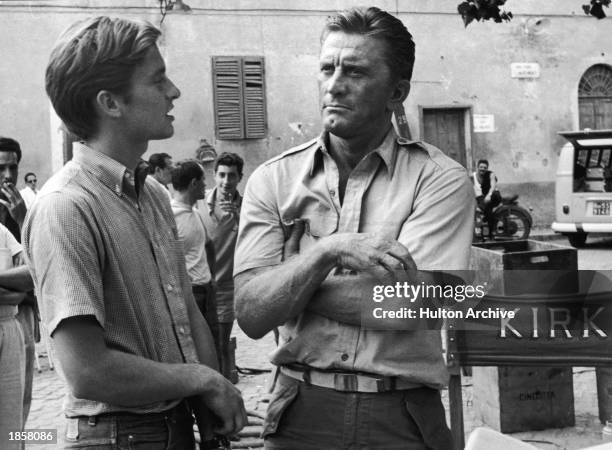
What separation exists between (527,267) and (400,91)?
2.67 metres

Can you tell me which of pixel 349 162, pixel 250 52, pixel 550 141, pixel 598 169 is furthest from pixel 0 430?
pixel 550 141

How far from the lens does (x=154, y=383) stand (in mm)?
1911

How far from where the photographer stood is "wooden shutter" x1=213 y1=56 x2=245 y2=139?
57.2 feet

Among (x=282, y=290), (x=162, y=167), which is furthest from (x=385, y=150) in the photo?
(x=162, y=167)

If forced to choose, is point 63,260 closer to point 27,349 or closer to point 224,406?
point 224,406

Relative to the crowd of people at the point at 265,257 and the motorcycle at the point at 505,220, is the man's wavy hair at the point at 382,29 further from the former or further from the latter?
the motorcycle at the point at 505,220

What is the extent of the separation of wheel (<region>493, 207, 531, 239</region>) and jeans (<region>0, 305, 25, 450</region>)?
1376 centimetres

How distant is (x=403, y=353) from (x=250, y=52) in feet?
53.0

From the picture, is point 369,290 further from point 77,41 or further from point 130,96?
point 77,41

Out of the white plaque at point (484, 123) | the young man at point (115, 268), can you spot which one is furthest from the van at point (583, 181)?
the young man at point (115, 268)

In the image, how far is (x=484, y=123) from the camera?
19.0 m

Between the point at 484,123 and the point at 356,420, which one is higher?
the point at 484,123

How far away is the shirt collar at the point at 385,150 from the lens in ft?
7.49

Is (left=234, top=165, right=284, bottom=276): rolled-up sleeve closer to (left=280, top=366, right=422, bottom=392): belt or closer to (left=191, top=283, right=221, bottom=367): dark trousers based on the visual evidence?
(left=280, top=366, right=422, bottom=392): belt
